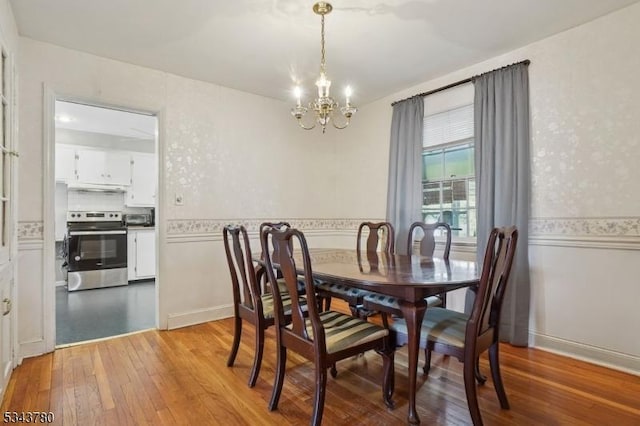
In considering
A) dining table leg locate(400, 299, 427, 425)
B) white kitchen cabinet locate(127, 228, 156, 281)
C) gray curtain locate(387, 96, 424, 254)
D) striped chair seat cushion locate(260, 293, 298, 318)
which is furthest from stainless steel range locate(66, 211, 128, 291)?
dining table leg locate(400, 299, 427, 425)

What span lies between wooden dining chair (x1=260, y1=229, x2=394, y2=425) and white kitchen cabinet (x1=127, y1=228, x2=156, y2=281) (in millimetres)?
4257

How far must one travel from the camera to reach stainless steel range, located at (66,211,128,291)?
15.9 feet

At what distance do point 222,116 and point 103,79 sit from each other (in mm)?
1103

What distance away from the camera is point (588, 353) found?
2445 millimetres

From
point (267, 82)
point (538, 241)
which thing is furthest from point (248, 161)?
point (538, 241)

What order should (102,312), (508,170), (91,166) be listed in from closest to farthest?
(508,170), (102,312), (91,166)

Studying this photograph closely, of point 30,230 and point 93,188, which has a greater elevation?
point 93,188

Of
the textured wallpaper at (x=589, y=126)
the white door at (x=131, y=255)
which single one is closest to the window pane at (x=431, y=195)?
the textured wallpaper at (x=589, y=126)

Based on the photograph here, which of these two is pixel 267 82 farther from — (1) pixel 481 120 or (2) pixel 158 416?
(2) pixel 158 416

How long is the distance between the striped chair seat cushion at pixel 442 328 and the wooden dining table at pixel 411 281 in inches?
5.5

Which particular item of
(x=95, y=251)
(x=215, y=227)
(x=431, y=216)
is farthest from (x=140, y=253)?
(x=431, y=216)

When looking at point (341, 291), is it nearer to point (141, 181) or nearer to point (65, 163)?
point (141, 181)

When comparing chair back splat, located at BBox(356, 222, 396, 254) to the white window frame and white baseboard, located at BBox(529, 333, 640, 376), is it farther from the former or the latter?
white baseboard, located at BBox(529, 333, 640, 376)

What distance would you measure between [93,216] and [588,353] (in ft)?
20.9
